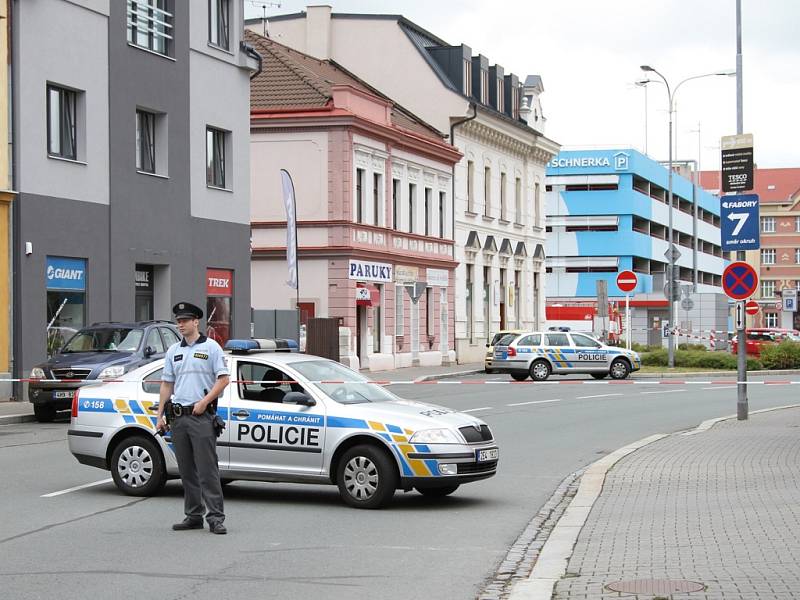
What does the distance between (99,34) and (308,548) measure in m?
22.9

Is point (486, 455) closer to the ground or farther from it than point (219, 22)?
closer to the ground

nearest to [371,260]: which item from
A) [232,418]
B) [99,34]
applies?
[99,34]

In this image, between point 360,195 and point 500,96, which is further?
point 500,96

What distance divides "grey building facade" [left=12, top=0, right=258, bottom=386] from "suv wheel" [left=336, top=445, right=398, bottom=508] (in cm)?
1727

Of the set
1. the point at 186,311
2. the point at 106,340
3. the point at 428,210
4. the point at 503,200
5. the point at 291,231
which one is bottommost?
the point at 106,340

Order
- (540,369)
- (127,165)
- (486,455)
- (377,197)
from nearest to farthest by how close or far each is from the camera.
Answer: (486,455)
(127,165)
(540,369)
(377,197)

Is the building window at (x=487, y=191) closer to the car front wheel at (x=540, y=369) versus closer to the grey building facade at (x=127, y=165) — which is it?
the car front wheel at (x=540, y=369)

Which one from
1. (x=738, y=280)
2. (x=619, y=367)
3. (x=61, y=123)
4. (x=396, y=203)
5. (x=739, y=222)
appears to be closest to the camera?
(x=739, y=222)

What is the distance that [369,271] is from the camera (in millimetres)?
46250

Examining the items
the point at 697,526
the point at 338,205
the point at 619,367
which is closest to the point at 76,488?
the point at 697,526

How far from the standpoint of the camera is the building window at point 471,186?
57188 mm

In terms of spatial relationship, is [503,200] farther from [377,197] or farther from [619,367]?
[619,367]

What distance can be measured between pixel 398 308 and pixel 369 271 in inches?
148

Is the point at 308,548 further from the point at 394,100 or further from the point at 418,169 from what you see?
the point at 394,100
